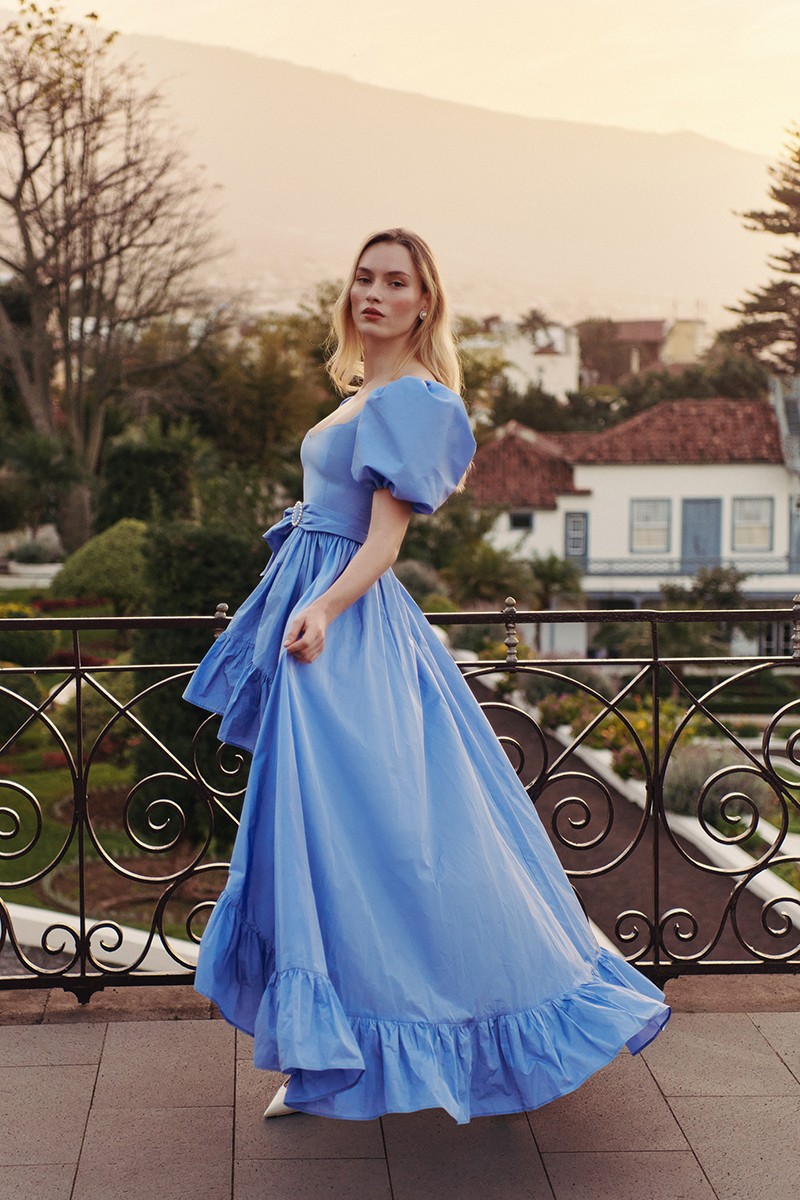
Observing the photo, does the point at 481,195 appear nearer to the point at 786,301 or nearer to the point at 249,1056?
the point at 786,301

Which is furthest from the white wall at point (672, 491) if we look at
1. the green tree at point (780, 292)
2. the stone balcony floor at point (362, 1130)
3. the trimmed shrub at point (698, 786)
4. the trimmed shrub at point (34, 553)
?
the stone balcony floor at point (362, 1130)

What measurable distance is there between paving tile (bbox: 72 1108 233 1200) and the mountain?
101585 mm

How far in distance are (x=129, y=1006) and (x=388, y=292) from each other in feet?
5.04

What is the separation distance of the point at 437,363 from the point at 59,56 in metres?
27.3

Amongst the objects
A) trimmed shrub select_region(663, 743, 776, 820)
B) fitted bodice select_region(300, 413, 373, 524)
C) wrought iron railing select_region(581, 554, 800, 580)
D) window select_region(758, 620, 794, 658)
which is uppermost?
fitted bodice select_region(300, 413, 373, 524)

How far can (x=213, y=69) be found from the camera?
138625mm

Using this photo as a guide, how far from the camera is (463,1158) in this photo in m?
1.98

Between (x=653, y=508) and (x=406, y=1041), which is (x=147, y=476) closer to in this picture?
(x=653, y=508)

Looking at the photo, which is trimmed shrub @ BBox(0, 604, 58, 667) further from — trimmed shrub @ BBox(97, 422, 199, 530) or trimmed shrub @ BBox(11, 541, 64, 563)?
trimmed shrub @ BBox(11, 541, 64, 563)

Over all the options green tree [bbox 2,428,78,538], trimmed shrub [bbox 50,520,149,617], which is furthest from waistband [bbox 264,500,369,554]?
green tree [bbox 2,428,78,538]

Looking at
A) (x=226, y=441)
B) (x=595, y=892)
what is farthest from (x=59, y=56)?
(x=595, y=892)

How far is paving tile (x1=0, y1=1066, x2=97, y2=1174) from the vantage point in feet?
6.49

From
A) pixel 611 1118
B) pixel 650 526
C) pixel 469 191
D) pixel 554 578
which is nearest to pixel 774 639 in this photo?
pixel 650 526

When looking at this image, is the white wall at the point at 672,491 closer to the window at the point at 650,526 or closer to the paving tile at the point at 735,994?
the window at the point at 650,526
